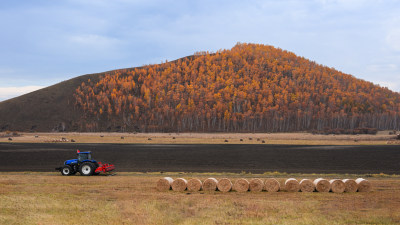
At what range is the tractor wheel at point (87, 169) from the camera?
2853 centimetres

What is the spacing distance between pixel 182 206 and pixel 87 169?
13853 millimetres

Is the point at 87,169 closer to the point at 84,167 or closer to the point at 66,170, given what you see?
the point at 84,167

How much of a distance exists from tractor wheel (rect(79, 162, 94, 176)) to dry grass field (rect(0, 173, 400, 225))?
18.7ft

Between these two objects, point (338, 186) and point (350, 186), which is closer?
point (338, 186)

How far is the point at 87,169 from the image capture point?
28672 mm

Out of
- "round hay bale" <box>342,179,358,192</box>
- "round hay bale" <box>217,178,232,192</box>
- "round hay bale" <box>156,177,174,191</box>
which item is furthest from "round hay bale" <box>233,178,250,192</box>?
"round hay bale" <box>342,179,358,192</box>

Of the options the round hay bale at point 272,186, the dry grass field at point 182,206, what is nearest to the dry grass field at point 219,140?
the dry grass field at point 182,206

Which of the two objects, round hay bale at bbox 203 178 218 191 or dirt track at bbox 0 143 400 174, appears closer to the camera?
round hay bale at bbox 203 178 218 191

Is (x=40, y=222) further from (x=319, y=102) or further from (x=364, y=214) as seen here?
(x=319, y=102)

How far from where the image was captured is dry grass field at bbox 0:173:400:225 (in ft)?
48.5

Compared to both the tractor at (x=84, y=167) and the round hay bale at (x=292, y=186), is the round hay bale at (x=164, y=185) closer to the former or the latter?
the round hay bale at (x=292, y=186)

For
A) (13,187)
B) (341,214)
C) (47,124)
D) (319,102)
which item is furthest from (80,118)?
(341,214)

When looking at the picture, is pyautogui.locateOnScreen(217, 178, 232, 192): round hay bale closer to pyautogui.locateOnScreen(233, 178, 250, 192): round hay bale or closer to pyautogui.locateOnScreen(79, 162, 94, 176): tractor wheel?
pyautogui.locateOnScreen(233, 178, 250, 192): round hay bale

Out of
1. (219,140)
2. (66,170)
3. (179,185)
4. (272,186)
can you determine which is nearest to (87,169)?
(66,170)
